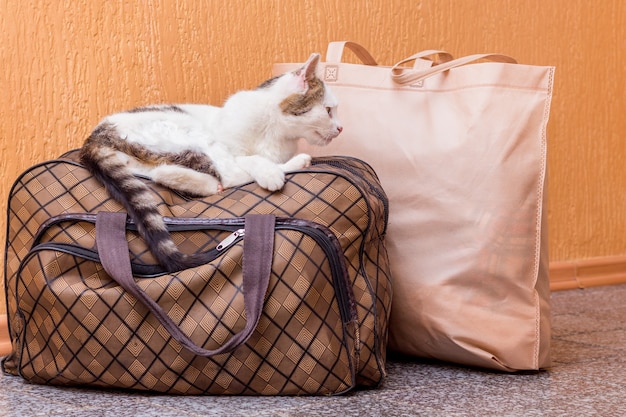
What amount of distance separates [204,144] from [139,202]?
184mm

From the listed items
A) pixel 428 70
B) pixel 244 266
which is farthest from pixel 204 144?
pixel 428 70

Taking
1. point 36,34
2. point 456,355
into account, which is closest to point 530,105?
point 456,355

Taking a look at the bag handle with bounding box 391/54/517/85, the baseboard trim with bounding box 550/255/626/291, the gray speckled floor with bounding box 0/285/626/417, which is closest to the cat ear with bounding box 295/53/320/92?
the bag handle with bounding box 391/54/517/85

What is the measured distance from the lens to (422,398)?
1.09 metres

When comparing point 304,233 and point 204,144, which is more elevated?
point 204,144

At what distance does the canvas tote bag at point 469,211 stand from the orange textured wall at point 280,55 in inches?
17.2

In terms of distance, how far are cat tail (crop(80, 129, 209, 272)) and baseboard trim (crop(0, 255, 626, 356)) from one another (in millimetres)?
1283

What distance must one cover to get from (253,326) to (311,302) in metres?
0.10

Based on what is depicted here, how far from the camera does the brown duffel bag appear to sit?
1.05m

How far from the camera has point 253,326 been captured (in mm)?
1002

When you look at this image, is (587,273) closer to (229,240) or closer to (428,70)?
(428,70)

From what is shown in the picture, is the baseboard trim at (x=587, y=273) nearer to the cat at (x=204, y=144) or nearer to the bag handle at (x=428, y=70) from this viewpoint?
the bag handle at (x=428, y=70)

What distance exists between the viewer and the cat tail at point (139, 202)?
41.8 inches

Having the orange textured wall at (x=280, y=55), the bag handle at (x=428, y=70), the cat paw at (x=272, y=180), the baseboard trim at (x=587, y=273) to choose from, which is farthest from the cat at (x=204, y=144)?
the baseboard trim at (x=587, y=273)
